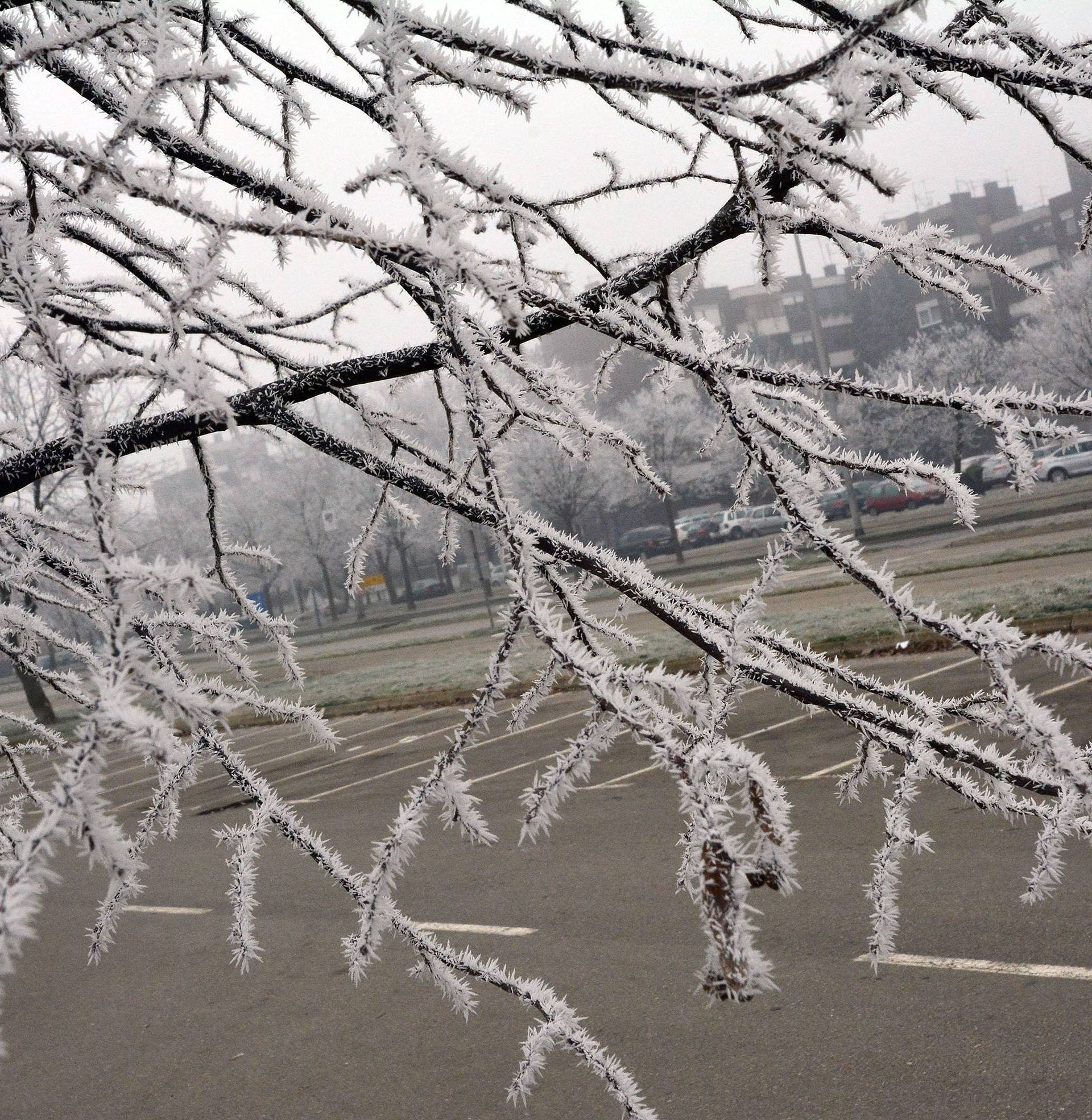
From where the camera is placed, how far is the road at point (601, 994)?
15.9ft

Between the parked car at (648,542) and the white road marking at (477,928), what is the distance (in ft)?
117

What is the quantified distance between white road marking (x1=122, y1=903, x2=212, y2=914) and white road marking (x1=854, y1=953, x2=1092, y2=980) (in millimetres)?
5962

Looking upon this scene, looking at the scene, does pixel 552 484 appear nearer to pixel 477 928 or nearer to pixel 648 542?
pixel 648 542

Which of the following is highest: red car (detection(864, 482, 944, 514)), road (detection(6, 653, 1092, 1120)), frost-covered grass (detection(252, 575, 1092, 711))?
red car (detection(864, 482, 944, 514))

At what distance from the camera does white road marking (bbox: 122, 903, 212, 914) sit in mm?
9297

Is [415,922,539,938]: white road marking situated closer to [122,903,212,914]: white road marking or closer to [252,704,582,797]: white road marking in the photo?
[122,903,212,914]: white road marking

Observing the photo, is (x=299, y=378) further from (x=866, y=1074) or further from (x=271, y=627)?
(x=866, y=1074)

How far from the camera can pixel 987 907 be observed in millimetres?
6137

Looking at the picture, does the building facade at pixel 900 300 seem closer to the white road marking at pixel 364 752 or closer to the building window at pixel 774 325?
the building window at pixel 774 325

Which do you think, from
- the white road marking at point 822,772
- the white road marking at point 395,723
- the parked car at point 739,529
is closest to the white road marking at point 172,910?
the white road marking at point 822,772

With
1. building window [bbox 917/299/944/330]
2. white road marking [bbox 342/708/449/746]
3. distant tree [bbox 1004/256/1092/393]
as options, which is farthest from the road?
building window [bbox 917/299/944/330]

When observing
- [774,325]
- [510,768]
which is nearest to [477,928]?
[510,768]

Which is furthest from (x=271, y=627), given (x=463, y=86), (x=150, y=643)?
(x=463, y=86)

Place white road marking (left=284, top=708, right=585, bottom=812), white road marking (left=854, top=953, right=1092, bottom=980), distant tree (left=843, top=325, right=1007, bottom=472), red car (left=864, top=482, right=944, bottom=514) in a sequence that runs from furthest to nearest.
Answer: distant tree (left=843, top=325, right=1007, bottom=472)
red car (left=864, top=482, right=944, bottom=514)
white road marking (left=284, top=708, right=585, bottom=812)
white road marking (left=854, top=953, right=1092, bottom=980)
